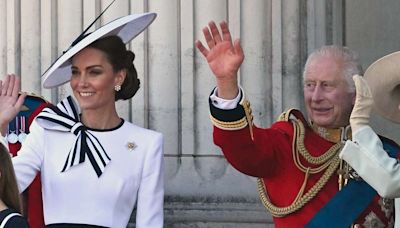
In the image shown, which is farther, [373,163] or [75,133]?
[75,133]

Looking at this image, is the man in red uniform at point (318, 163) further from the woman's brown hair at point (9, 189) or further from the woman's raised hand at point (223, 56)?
the woman's brown hair at point (9, 189)

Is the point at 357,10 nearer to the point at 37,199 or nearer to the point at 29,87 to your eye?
the point at 29,87

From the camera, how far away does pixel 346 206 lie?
503 centimetres

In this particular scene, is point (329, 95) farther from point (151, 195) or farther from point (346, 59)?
point (151, 195)

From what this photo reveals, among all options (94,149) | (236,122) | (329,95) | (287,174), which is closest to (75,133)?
(94,149)

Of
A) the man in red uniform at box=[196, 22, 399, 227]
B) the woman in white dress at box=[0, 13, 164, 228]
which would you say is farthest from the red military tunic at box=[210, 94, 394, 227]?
the woman in white dress at box=[0, 13, 164, 228]

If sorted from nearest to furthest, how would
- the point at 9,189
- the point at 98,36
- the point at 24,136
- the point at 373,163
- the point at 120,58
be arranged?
Answer: the point at 9,189
the point at 373,163
the point at 98,36
the point at 120,58
the point at 24,136

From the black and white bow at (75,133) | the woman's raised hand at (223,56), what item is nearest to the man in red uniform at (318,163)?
the woman's raised hand at (223,56)

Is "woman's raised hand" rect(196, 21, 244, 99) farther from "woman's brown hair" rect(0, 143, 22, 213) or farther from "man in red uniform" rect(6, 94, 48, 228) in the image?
"man in red uniform" rect(6, 94, 48, 228)

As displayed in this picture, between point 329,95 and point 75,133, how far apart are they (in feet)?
2.89

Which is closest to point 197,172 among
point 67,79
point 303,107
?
point 303,107

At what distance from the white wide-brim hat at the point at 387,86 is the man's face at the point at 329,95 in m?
0.13

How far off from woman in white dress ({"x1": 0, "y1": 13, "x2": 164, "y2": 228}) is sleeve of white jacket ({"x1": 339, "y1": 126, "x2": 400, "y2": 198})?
78 centimetres

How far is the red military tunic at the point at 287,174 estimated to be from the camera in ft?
16.4
